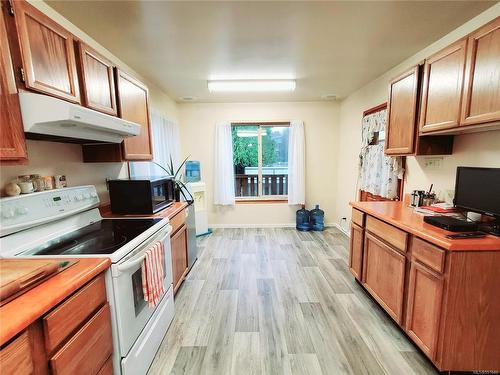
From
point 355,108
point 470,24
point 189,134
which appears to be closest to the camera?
point 470,24

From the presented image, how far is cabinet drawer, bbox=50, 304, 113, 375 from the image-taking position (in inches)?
36.1

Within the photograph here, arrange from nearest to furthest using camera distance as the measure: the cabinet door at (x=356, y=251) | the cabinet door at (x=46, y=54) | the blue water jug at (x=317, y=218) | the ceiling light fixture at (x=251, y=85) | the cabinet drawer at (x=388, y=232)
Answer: the cabinet door at (x=46, y=54) < the cabinet drawer at (x=388, y=232) < the cabinet door at (x=356, y=251) < the ceiling light fixture at (x=251, y=85) < the blue water jug at (x=317, y=218)

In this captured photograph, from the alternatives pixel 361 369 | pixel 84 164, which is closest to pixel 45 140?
pixel 84 164

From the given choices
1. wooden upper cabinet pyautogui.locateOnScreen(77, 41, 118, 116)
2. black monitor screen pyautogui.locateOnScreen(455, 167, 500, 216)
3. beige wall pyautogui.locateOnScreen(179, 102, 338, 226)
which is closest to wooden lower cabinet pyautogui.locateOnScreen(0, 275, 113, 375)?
wooden upper cabinet pyautogui.locateOnScreen(77, 41, 118, 116)

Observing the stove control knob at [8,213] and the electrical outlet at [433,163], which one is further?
the electrical outlet at [433,163]

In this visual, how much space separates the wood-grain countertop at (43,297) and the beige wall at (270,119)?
3419mm

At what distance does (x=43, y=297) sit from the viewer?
86 cm

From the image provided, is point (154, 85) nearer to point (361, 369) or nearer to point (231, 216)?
point (231, 216)

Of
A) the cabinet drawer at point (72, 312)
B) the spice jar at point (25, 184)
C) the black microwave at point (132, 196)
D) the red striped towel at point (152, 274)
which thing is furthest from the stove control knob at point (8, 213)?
the black microwave at point (132, 196)

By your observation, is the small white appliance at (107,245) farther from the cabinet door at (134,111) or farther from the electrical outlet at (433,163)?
the electrical outlet at (433,163)

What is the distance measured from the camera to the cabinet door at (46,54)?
3.85ft

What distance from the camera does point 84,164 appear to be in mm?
1980

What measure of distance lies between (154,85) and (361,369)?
3707mm

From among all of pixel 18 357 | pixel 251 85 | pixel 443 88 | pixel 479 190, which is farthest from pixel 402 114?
pixel 18 357
